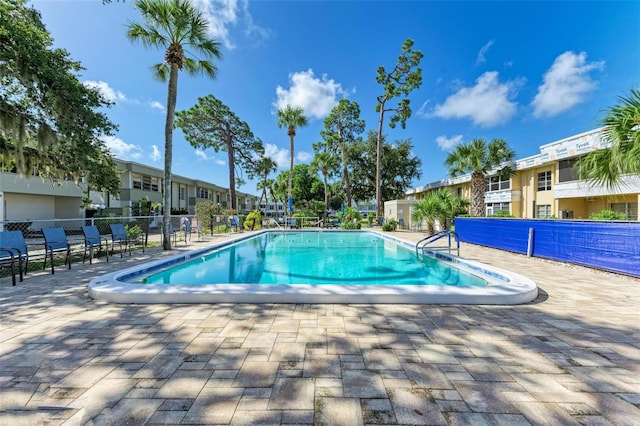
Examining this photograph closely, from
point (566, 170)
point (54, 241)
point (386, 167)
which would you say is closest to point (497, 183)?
point (566, 170)

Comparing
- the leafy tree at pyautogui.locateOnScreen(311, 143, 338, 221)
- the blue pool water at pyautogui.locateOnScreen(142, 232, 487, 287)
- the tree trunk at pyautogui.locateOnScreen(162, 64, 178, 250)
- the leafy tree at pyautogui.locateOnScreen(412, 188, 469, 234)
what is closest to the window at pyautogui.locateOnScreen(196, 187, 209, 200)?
the leafy tree at pyautogui.locateOnScreen(311, 143, 338, 221)

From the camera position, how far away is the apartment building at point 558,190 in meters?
14.7

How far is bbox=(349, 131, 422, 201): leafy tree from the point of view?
1119 inches

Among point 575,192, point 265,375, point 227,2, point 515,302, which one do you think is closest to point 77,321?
point 265,375

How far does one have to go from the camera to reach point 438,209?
1462 cm

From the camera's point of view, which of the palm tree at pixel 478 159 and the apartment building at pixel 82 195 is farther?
the palm tree at pixel 478 159

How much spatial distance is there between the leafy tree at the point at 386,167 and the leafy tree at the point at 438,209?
45.3ft

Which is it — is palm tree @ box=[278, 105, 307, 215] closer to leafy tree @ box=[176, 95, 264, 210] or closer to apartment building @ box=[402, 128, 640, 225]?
leafy tree @ box=[176, 95, 264, 210]

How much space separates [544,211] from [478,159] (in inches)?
311

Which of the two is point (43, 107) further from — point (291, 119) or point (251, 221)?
point (291, 119)

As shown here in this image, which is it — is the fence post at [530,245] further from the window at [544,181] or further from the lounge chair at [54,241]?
the window at [544,181]

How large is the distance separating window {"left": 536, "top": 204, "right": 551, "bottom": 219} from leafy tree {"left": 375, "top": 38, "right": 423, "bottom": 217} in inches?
445

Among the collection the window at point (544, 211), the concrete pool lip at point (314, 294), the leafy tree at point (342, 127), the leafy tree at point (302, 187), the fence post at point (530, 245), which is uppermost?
the leafy tree at point (342, 127)

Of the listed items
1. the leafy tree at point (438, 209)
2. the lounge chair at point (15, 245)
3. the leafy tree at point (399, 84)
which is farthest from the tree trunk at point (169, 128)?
the leafy tree at point (399, 84)
